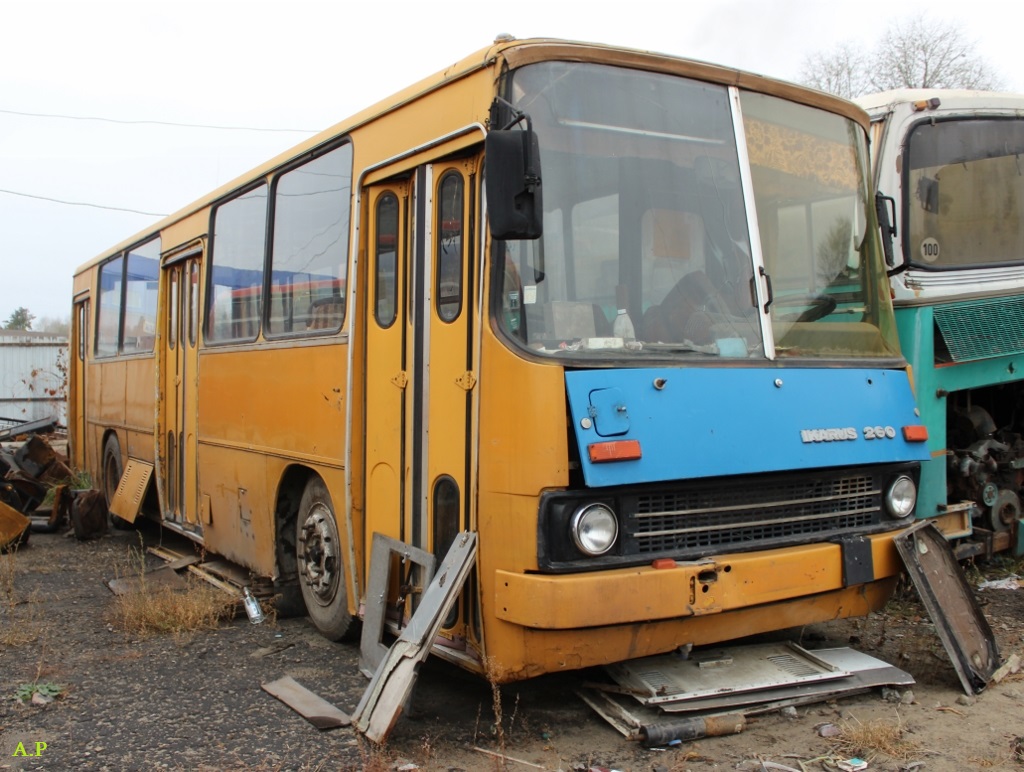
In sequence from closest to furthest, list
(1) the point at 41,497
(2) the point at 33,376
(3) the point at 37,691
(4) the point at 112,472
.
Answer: (3) the point at 37,691 < (4) the point at 112,472 < (1) the point at 41,497 < (2) the point at 33,376

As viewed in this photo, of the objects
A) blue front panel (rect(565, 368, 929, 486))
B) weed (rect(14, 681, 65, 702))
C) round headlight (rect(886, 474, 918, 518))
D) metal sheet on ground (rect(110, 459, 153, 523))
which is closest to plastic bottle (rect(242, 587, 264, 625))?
weed (rect(14, 681, 65, 702))

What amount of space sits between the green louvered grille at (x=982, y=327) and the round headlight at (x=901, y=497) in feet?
5.93

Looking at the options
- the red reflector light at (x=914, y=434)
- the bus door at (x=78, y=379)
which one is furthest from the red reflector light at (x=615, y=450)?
the bus door at (x=78, y=379)

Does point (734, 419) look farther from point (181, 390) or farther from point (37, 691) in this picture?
point (181, 390)

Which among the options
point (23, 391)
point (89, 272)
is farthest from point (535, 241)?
point (23, 391)

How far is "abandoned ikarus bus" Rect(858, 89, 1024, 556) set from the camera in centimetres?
668

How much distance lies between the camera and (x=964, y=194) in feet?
24.2

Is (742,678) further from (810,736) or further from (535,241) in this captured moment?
(535,241)

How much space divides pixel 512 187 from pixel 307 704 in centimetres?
272

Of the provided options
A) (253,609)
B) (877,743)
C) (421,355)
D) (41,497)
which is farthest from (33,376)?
(877,743)

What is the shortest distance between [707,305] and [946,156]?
3709 mm

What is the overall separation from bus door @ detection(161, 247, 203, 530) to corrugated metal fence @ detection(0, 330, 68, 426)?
62.1 ft

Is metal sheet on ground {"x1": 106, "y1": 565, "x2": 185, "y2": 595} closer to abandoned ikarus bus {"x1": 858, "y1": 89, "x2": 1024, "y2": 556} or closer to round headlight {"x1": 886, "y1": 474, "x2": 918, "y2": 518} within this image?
round headlight {"x1": 886, "y1": 474, "x2": 918, "y2": 518}

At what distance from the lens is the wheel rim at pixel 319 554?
607cm
